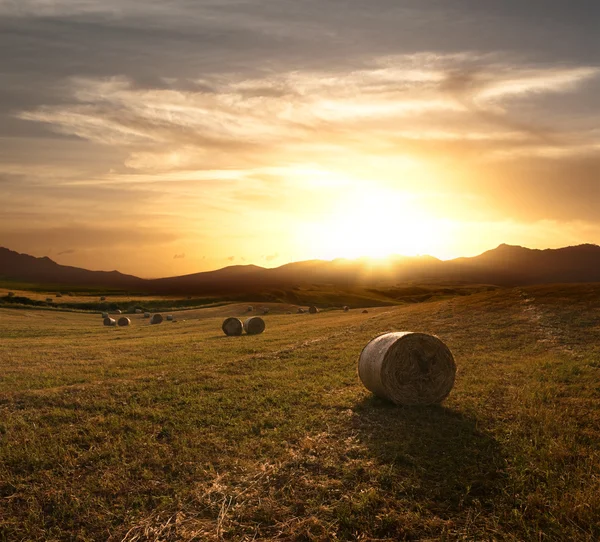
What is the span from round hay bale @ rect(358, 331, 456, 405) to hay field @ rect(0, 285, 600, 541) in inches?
18.7

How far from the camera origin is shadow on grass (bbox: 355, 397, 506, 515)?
7.84 m

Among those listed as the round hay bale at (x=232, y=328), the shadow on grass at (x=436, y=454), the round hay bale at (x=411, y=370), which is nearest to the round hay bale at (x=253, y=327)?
the round hay bale at (x=232, y=328)

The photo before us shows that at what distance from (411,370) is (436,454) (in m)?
4.03

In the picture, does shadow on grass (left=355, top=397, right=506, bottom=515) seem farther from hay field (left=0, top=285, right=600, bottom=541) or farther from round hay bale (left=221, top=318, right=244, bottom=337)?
round hay bale (left=221, top=318, right=244, bottom=337)

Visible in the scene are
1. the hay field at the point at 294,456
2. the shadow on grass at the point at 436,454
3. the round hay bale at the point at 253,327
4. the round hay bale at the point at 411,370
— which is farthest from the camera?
the round hay bale at the point at 253,327

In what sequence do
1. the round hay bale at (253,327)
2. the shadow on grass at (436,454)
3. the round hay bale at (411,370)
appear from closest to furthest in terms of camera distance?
the shadow on grass at (436,454) → the round hay bale at (411,370) → the round hay bale at (253,327)

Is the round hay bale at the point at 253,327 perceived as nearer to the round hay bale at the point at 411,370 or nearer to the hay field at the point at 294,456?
→ the hay field at the point at 294,456

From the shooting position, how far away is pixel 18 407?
42.4 ft

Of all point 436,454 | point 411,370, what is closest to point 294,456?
point 436,454

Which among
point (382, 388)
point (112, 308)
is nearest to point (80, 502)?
point (382, 388)

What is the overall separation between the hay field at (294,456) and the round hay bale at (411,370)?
0.47m

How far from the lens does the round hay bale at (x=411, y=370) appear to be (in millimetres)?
12852

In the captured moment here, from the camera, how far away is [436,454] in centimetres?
931

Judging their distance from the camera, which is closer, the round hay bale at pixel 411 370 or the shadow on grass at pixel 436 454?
the shadow on grass at pixel 436 454
